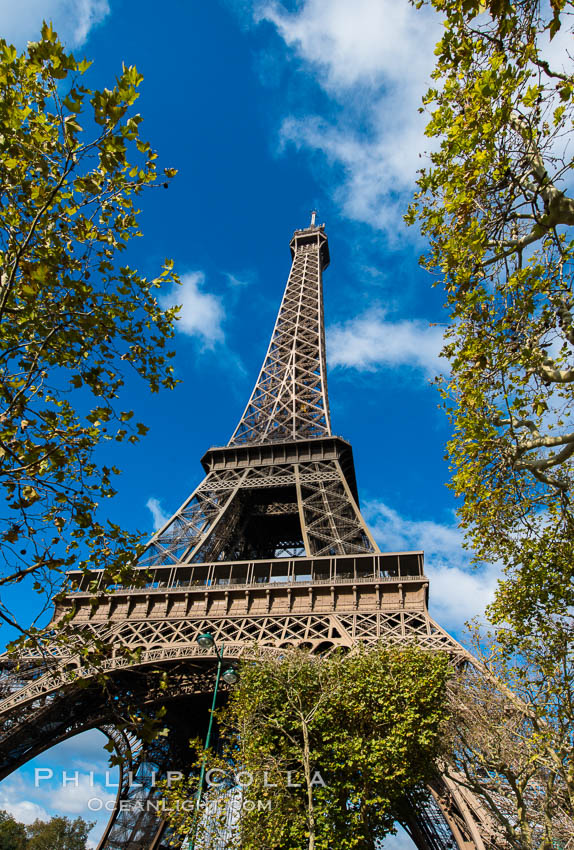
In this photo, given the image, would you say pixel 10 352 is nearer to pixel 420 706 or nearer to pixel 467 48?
pixel 467 48

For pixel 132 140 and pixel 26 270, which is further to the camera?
pixel 132 140

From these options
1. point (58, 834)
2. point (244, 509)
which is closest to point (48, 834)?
point (58, 834)

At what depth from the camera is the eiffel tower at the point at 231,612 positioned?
2203 centimetres

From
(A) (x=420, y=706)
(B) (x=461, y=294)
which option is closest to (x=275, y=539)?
(A) (x=420, y=706)

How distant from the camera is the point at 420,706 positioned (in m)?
15.3

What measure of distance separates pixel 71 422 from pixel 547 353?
22.5 feet

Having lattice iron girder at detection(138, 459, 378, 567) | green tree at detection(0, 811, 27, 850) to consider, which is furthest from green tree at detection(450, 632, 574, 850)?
green tree at detection(0, 811, 27, 850)

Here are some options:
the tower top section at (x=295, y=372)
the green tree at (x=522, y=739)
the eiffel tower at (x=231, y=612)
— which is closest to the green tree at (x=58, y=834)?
the eiffel tower at (x=231, y=612)

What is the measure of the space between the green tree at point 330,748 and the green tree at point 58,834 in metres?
51.3

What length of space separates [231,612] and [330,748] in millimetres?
10461

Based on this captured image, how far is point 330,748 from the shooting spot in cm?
1525

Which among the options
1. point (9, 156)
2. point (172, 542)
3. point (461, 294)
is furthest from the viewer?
point (172, 542)

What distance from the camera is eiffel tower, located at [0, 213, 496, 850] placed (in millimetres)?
22031

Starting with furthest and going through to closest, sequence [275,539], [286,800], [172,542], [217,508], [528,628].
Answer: [275,539] → [217,508] → [172,542] → [286,800] → [528,628]
